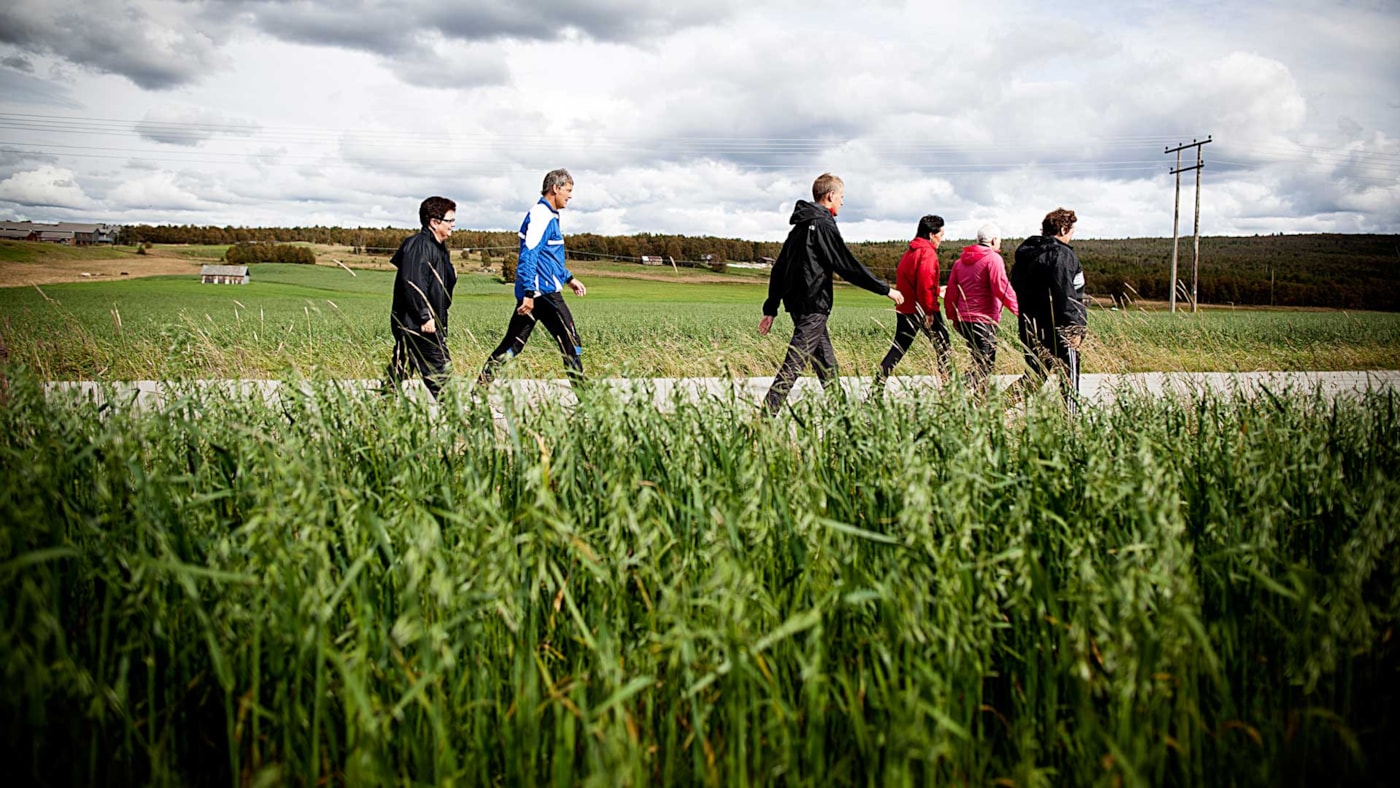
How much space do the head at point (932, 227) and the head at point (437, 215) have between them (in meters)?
4.99

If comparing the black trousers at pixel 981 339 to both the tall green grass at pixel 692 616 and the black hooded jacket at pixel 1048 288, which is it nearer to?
the black hooded jacket at pixel 1048 288

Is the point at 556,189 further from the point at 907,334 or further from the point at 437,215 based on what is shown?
the point at 907,334

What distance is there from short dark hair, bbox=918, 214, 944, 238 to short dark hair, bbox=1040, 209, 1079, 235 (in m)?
1.16

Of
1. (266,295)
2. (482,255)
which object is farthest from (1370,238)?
(266,295)

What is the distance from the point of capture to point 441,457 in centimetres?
373

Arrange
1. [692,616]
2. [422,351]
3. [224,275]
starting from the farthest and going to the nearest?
[224,275]
[422,351]
[692,616]

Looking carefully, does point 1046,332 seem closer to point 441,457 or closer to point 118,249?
point 441,457

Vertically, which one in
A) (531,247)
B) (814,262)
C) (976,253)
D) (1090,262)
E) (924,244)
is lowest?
(814,262)

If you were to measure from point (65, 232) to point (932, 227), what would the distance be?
88.7 m

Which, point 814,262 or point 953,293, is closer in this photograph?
point 814,262

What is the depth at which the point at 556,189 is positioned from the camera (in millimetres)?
8383

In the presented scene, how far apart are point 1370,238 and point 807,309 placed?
154 m

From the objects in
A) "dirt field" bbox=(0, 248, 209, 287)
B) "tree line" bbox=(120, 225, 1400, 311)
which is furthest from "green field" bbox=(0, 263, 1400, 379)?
"tree line" bbox=(120, 225, 1400, 311)

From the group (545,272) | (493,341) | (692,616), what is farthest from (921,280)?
(493,341)
